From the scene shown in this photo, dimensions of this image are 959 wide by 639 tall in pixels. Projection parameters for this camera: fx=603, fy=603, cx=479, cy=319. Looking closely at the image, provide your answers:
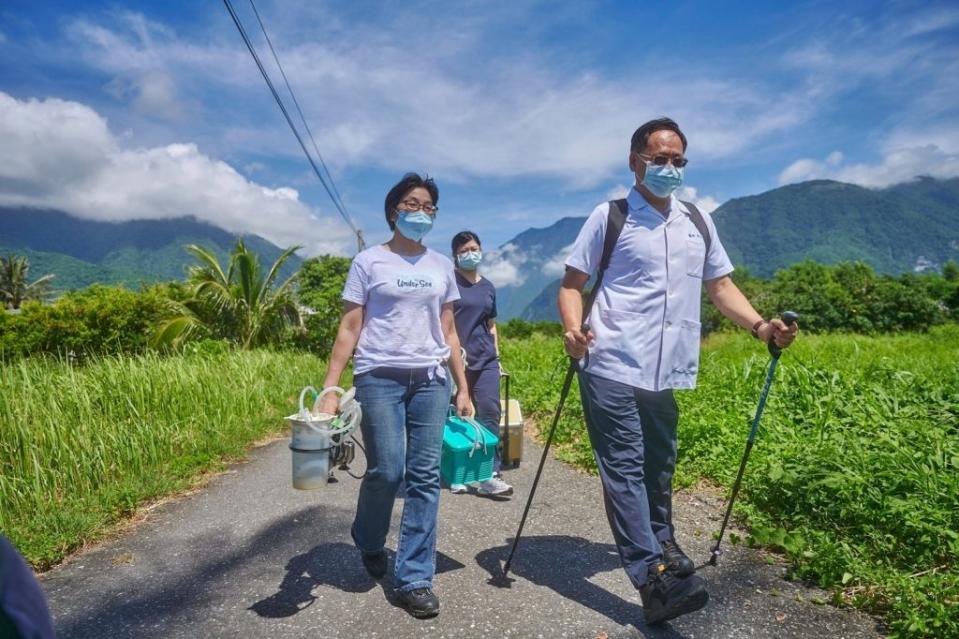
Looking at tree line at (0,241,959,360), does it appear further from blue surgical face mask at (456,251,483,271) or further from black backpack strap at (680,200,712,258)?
black backpack strap at (680,200,712,258)

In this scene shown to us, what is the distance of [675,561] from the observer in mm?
2846

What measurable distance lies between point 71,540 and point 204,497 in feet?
4.30

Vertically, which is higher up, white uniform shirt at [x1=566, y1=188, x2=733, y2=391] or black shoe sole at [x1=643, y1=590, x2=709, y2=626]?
white uniform shirt at [x1=566, y1=188, x2=733, y2=391]

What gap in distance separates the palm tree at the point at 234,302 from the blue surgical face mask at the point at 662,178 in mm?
15584

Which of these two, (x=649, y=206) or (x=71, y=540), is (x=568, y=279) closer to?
(x=649, y=206)

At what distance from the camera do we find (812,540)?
141 inches

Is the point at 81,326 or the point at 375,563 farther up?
the point at 81,326

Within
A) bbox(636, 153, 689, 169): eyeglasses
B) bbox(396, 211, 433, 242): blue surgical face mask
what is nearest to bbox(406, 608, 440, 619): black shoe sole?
bbox(396, 211, 433, 242): blue surgical face mask

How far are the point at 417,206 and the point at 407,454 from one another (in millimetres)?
1349

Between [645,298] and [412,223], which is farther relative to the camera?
[412,223]

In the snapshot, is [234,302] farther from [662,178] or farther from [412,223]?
[662,178]

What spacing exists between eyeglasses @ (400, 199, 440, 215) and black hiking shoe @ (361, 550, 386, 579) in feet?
6.29

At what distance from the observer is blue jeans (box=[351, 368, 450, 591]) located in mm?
3057

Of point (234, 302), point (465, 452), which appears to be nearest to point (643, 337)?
point (465, 452)
